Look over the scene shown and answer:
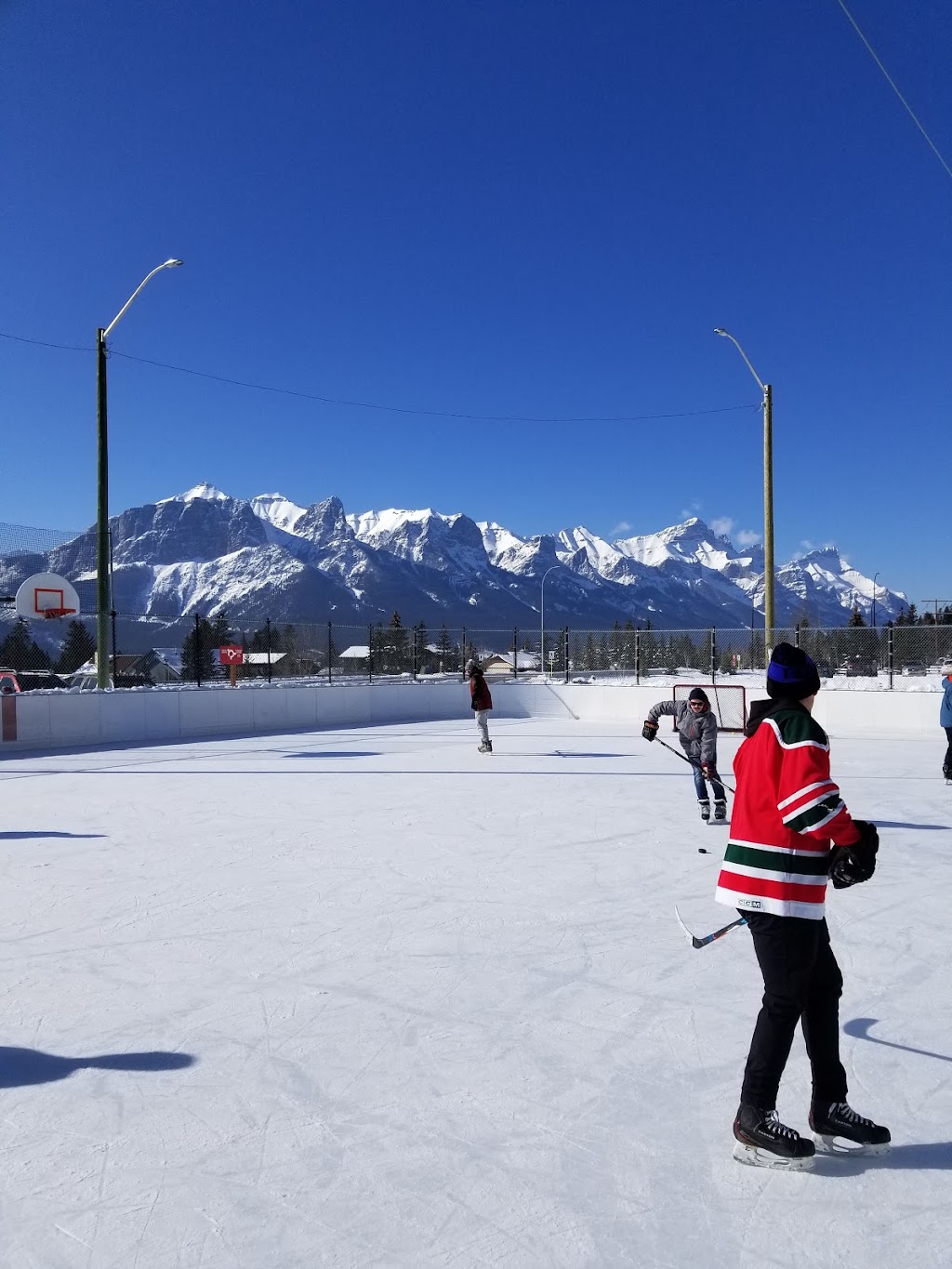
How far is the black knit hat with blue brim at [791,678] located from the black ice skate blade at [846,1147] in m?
1.50

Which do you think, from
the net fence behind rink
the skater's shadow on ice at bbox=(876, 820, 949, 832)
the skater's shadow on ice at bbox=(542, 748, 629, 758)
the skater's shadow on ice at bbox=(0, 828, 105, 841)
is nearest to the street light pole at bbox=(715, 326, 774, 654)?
the net fence behind rink

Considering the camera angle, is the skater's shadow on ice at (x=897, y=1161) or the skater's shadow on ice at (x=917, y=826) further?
the skater's shadow on ice at (x=917, y=826)

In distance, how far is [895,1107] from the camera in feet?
11.1

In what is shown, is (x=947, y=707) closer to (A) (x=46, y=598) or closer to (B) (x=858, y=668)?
(B) (x=858, y=668)

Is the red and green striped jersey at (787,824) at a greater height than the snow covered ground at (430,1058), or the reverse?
the red and green striped jersey at (787,824)

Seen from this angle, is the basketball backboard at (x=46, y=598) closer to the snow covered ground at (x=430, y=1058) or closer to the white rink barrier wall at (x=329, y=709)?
the white rink barrier wall at (x=329, y=709)

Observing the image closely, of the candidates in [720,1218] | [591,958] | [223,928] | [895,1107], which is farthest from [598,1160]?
[223,928]

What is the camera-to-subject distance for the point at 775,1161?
301 cm

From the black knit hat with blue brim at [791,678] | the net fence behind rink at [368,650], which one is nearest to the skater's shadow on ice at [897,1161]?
the black knit hat with blue brim at [791,678]

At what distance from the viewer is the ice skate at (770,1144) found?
2996mm

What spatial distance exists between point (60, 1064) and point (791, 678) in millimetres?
3229

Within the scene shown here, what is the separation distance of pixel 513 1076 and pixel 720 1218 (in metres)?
1.08

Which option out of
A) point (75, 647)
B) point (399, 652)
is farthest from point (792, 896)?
point (399, 652)

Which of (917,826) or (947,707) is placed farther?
(947,707)
